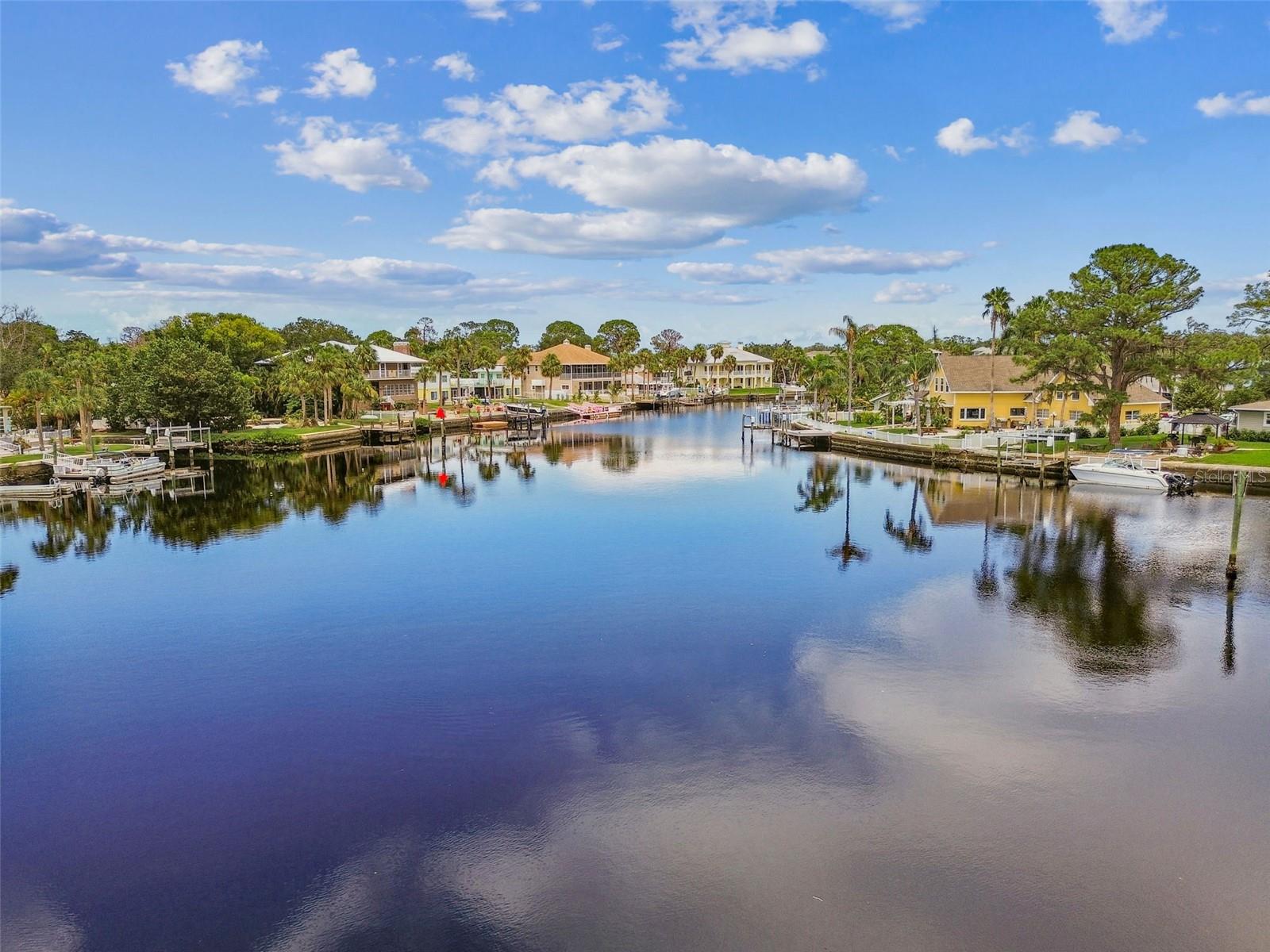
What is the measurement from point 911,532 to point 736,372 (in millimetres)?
137453

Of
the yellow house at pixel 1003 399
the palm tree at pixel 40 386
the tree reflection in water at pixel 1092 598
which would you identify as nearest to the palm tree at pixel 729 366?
the yellow house at pixel 1003 399

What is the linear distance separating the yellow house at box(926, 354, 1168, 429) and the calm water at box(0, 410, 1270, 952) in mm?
36986

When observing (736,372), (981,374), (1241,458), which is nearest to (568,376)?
(736,372)

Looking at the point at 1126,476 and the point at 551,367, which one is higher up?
the point at 551,367

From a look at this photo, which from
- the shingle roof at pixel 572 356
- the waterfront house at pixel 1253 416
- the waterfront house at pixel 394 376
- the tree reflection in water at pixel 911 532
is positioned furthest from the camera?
the shingle roof at pixel 572 356

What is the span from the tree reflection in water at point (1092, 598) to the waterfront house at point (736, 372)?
135430 mm

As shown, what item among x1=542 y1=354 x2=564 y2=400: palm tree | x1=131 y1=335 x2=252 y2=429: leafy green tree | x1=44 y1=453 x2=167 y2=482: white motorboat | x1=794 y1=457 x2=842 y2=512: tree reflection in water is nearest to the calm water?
x1=794 y1=457 x2=842 y2=512: tree reflection in water

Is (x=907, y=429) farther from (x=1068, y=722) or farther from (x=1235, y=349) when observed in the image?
(x=1068, y=722)

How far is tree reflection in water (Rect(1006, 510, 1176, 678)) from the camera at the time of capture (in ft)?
65.4

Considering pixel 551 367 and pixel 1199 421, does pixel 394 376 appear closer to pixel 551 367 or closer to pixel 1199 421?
pixel 551 367

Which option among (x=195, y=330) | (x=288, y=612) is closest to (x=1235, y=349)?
(x=288, y=612)

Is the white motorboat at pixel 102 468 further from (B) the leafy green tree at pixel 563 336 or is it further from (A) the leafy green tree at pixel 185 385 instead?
(B) the leafy green tree at pixel 563 336

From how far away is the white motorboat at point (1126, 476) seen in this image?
140ft

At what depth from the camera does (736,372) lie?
557ft
